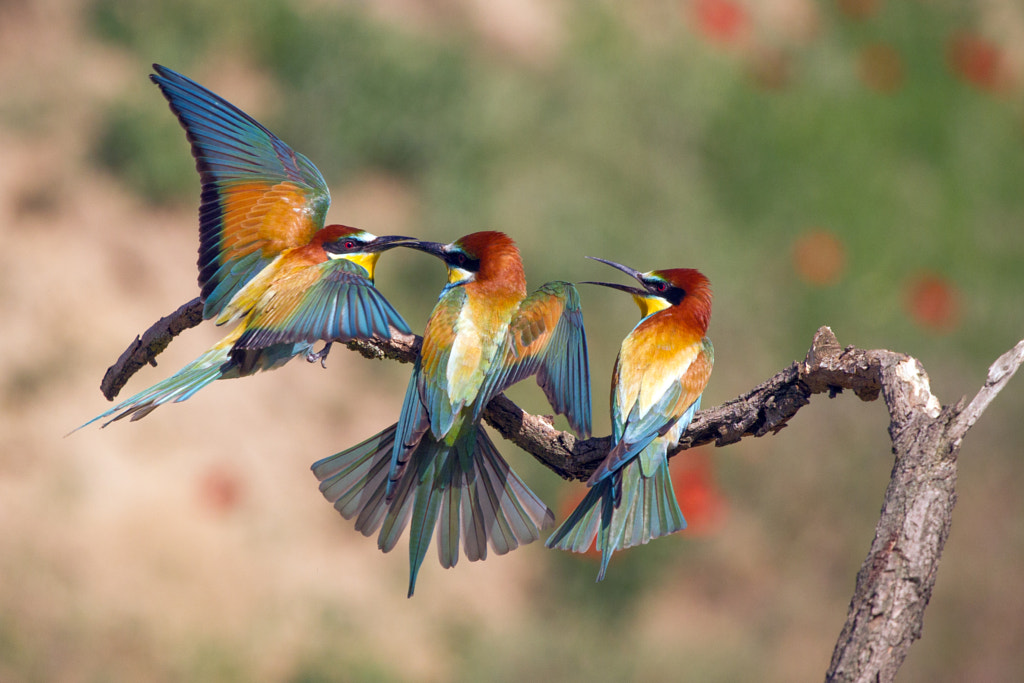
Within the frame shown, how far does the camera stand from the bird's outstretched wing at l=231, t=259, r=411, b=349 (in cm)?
171

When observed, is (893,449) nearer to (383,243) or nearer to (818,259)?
(383,243)

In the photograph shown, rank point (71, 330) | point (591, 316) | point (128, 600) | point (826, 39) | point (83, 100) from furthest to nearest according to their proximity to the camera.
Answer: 1. point (826, 39)
2. point (591, 316)
3. point (83, 100)
4. point (71, 330)
5. point (128, 600)

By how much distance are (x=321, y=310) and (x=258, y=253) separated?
0.43m

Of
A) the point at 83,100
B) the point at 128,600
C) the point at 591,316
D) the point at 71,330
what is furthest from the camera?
the point at 591,316

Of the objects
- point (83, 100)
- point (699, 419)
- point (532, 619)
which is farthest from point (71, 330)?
point (699, 419)

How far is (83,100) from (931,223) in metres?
4.16

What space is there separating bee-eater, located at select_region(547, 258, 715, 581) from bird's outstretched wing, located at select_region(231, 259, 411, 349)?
0.45 m

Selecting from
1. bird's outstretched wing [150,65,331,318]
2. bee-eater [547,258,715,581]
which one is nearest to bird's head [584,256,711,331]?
bee-eater [547,258,715,581]

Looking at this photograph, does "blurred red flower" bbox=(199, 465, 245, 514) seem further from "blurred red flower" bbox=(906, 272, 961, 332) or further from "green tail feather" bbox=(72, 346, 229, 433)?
"blurred red flower" bbox=(906, 272, 961, 332)

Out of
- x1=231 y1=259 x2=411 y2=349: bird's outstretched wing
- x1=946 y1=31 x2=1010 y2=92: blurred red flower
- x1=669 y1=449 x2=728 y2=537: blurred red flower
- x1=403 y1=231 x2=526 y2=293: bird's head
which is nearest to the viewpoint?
x1=231 y1=259 x2=411 y2=349: bird's outstretched wing

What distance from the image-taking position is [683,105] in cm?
554

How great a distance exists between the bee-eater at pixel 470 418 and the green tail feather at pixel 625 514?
0.06 m

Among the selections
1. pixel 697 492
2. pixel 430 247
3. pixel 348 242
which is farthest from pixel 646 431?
pixel 697 492

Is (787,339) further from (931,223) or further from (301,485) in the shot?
(301,485)
